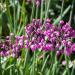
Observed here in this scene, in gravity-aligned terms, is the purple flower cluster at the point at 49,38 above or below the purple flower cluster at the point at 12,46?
above

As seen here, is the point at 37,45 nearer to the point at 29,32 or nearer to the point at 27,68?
the point at 29,32

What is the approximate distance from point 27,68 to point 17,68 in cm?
7

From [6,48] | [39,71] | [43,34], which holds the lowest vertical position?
[39,71]

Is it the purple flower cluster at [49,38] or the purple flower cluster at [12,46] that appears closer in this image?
the purple flower cluster at [49,38]

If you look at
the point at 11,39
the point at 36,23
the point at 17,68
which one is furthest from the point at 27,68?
the point at 36,23

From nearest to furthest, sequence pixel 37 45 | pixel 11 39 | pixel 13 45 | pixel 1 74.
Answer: pixel 37 45
pixel 13 45
pixel 11 39
pixel 1 74

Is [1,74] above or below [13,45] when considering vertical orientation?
below

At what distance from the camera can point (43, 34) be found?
163cm

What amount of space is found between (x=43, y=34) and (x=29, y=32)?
0.07m

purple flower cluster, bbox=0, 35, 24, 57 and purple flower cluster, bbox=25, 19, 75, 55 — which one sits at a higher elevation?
purple flower cluster, bbox=25, 19, 75, 55

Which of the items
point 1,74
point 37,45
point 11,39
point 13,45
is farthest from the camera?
point 1,74

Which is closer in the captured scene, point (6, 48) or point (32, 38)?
point (32, 38)

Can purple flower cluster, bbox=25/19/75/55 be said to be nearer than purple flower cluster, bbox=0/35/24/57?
Yes

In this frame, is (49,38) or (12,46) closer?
(49,38)
